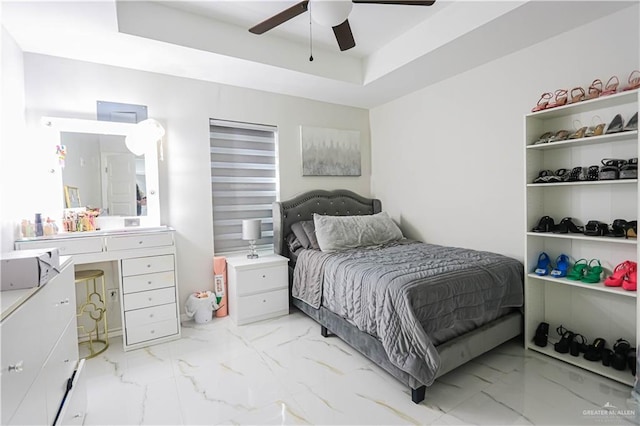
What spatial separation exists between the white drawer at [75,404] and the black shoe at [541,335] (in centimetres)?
302

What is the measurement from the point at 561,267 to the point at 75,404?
3.20m

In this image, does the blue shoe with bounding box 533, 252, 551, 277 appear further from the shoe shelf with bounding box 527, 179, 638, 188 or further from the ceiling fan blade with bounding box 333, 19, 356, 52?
the ceiling fan blade with bounding box 333, 19, 356, 52

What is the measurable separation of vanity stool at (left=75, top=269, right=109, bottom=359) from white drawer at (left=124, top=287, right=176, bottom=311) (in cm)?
27

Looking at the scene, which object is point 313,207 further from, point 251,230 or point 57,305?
point 57,305

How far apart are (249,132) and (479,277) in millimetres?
2807

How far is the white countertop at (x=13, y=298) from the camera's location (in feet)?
3.01

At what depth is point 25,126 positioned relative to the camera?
8.11ft

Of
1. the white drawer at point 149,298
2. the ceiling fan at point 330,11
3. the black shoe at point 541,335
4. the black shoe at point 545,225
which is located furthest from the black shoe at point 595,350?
the white drawer at point 149,298

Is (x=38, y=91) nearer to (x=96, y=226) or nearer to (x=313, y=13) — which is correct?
(x=96, y=226)

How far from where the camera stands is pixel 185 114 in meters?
3.15

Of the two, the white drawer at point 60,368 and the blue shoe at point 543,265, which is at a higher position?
the blue shoe at point 543,265

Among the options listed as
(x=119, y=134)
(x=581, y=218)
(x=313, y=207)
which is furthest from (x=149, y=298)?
(x=581, y=218)

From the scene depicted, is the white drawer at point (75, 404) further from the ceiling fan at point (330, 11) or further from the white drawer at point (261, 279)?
the ceiling fan at point (330, 11)

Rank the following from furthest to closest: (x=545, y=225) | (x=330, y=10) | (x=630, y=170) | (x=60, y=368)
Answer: (x=545, y=225) < (x=630, y=170) < (x=330, y=10) < (x=60, y=368)
